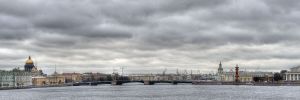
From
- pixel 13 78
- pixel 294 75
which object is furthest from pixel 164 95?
pixel 294 75

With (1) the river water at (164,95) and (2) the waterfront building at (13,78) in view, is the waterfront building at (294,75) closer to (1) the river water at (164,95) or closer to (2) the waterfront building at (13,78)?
(2) the waterfront building at (13,78)

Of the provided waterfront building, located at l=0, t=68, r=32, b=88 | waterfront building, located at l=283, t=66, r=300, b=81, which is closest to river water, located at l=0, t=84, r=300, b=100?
waterfront building, located at l=0, t=68, r=32, b=88

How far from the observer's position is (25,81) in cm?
18812

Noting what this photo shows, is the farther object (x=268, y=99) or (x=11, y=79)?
(x=11, y=79)

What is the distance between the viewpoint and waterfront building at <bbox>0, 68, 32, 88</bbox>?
16943cm

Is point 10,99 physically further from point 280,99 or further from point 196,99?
point 280,99

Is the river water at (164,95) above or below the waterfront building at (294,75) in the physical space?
below

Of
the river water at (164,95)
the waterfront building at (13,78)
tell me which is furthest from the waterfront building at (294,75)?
the river water at (164,95)

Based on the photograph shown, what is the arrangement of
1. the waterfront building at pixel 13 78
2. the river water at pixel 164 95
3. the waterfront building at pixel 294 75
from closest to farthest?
the river water at pixel 164 95 < the waterfront building at pixel 13 78 < the waterfront building at pixel 294 75

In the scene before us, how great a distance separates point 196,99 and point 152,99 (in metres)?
5.33

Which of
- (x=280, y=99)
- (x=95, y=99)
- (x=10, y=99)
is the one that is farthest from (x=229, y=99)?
(x=10, y=99)

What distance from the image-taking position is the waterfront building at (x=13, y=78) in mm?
169425

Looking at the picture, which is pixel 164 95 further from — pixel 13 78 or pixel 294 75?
pixel 294 75

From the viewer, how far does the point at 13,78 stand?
6865 inches
